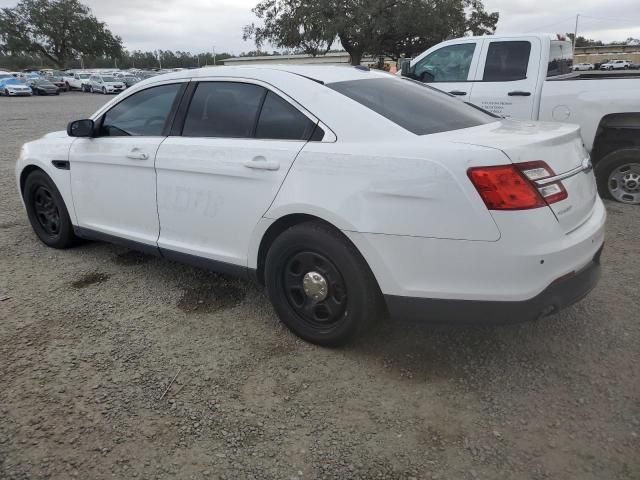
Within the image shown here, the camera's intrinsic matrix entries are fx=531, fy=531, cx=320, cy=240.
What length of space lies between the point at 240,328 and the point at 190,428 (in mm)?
963

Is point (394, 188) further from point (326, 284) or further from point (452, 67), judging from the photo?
point (452, 67)

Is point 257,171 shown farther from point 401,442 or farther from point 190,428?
point 401,442

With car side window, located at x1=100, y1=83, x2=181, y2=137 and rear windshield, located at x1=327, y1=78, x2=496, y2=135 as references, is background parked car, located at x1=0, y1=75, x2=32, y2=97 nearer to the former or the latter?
car side window, located at x1=100, y1=83, x2=181, y2=137

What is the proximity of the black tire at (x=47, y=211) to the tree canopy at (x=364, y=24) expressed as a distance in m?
35.4

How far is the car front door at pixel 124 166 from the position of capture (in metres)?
3.71

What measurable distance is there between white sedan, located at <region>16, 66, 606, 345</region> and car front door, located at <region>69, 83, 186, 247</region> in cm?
2

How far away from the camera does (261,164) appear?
302cm

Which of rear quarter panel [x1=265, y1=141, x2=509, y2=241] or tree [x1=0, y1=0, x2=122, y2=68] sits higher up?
tree [x1=0, y1=0, x2=122, y2=68]

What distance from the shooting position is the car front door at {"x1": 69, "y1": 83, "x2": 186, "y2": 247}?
371cm

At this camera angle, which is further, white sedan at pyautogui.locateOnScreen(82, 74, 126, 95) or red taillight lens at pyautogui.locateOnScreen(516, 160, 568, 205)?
white sedan at pyautogui.locateOnScreen(82, 74, 126, 95)

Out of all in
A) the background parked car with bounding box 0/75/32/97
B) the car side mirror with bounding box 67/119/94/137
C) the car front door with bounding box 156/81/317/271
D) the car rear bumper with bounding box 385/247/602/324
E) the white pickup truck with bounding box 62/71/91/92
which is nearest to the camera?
the car rear bumper with bounding box 385/247/602/324

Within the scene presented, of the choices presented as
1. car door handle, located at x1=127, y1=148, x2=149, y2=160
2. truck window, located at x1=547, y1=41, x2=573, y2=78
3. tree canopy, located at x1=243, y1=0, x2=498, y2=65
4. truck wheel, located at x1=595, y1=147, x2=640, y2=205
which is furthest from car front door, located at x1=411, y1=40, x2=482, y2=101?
tree canopy, located at x1=243, y1=0, x2=498, y2=65

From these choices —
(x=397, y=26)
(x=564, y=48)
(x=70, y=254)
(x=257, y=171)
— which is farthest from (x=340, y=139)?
(x=397, y=26)

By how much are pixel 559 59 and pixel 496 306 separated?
566 centimetres
